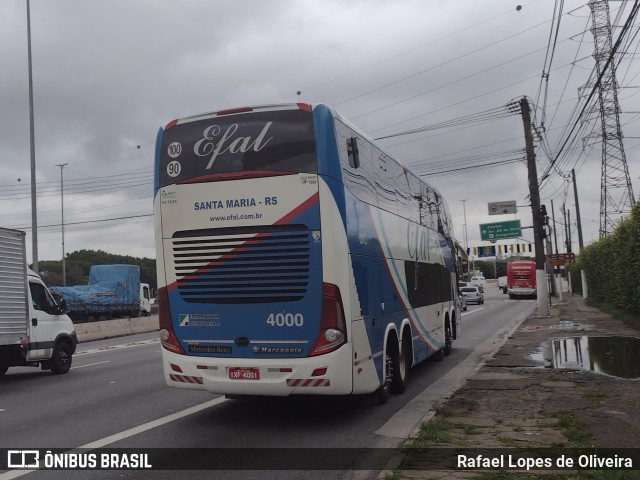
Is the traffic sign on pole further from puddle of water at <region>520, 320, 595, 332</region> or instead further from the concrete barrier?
the concrete barrier

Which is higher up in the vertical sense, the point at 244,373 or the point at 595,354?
the point at 244,373

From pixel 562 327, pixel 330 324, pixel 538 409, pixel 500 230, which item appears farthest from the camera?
pixel 500 230

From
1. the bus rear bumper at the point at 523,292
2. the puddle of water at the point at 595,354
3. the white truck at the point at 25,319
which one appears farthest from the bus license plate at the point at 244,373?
the bus rear bumper at the point at 523,292

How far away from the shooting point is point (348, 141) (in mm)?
8586

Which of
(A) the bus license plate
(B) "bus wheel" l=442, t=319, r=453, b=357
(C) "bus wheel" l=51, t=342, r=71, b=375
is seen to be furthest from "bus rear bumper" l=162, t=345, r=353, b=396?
(B) "bus wheel" l=442, t=319, r=453, b=357

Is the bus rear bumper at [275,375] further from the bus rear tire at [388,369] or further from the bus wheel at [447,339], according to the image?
the bus wheel at [447,339]

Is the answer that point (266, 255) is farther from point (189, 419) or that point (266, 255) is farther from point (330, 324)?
point (189, 419)

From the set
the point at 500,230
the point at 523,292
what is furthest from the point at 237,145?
the point at 523,292

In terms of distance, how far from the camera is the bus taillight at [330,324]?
768 cm

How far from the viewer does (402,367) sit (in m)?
10.4

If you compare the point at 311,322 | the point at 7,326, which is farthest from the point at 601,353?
the point at 7,326

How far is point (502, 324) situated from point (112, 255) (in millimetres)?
84227

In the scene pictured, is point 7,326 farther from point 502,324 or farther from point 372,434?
point 502,324

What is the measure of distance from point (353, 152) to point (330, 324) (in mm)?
2424
